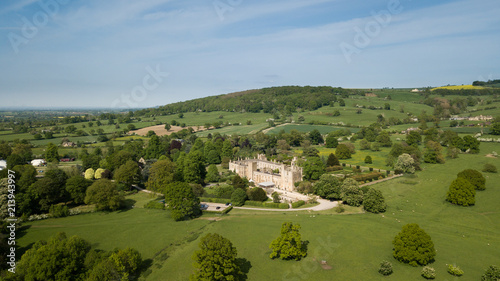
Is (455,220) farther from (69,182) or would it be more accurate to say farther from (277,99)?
(277,99)

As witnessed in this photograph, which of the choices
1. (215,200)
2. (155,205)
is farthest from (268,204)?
(155,205)

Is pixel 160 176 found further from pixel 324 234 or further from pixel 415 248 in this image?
pixel 415 248

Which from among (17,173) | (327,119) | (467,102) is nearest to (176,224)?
(17,173)

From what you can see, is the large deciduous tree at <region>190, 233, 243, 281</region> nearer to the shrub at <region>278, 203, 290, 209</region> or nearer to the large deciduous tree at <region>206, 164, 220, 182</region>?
the shrub at <region>278, 203, 290, 209</region>

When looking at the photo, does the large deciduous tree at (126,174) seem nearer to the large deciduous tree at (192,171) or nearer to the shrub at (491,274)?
the large deciduous tree at (192,171)

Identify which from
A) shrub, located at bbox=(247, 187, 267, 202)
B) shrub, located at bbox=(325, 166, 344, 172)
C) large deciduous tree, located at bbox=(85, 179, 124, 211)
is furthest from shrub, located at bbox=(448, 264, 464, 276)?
large deciduous tree, located at bbox=(85, 179, 124, 211)
